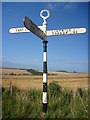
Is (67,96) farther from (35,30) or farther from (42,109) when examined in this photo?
(35,30)

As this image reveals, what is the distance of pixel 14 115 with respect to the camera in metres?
3.02

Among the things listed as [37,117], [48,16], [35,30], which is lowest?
[37,117]

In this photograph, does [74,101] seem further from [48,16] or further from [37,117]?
[48,16]

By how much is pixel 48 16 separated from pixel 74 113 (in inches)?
75.0

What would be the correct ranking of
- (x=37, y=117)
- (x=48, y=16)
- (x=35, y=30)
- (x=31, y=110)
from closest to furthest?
1. (x=35, y=30)
2. (x=37, y=117)
3. (x=31, y=110)
4. (x=48, y=16)

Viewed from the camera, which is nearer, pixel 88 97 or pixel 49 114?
pixel 49 114

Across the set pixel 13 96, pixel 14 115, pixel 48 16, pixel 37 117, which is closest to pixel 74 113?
pixel 37 117

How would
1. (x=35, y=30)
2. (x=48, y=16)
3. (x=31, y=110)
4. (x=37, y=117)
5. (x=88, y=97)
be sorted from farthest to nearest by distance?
(x=88, y=97) < (x=48, y=16) < (x=31, y=110) < (x=37, y=117) < (x=35, y=30)

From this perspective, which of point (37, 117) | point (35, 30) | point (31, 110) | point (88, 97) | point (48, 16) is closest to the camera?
point (35, 30)

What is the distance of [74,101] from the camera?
3.57 m

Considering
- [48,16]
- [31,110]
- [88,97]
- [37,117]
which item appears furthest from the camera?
[88,97]

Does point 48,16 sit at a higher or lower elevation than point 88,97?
higher

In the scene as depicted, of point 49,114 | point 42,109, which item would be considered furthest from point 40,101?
point 49,114

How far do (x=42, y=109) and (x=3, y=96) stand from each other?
103 cm
